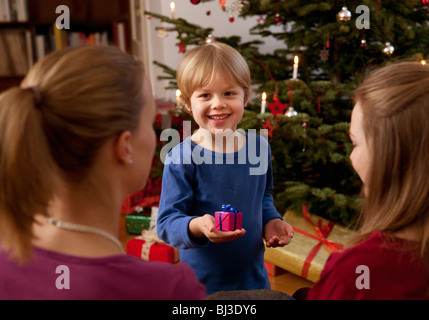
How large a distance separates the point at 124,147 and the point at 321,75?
183 centimetres

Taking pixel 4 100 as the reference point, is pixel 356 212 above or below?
below

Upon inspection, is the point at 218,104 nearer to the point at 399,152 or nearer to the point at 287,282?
the point at 399,152

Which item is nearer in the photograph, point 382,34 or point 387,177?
point 387,177

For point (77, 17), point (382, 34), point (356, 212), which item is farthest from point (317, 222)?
point (77, 17)

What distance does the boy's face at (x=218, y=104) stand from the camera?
112cm

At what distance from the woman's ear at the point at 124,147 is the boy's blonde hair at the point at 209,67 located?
50 centimetres

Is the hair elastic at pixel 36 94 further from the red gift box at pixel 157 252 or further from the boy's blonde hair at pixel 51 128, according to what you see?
the red gift box at pixel 157 252

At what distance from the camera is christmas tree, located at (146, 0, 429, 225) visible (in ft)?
6.19

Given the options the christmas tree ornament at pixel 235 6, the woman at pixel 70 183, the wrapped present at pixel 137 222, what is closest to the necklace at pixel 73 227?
the woman at pixel 70 183

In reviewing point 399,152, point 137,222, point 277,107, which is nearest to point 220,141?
point 399,152
